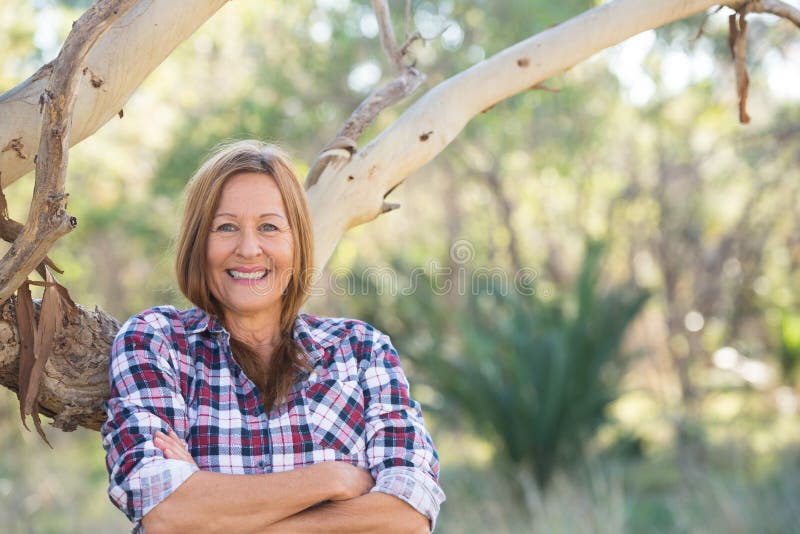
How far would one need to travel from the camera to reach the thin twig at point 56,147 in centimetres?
152

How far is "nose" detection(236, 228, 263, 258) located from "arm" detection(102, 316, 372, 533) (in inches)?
11.0

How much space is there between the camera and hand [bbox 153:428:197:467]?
1779 mm

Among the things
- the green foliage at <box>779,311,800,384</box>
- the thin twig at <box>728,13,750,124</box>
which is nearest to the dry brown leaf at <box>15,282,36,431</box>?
the thin twig at <box>728,13,750,124</box>

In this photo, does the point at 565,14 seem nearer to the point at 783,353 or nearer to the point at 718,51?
the point at 718,51

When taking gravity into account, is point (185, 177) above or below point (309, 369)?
above

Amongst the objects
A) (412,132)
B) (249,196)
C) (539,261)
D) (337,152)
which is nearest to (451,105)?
(412,132)

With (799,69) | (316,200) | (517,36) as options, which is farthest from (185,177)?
(316,200)

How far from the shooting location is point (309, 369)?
6.66ft

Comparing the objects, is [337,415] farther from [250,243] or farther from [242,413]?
[250,243]

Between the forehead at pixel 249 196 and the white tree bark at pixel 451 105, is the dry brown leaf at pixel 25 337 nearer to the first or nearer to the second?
the forehead at pixel 249 196

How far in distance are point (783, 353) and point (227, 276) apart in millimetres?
8418

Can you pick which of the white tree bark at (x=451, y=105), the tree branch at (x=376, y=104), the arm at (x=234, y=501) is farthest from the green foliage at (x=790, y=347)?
the arm at (x=234, y=501)

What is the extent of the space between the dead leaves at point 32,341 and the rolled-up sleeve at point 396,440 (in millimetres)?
678

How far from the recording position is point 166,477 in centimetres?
174
